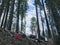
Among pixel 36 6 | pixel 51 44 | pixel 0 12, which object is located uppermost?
pixel 36 6

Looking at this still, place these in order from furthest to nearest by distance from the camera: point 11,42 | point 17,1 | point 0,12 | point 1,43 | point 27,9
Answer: point 27,9, point 17,1, point 0,12, point 11,42, point 1,43

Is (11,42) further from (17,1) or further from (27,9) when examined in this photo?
(27,9)

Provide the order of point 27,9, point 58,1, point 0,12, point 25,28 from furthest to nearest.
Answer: point 25,28 → point 27,9 → point 0,12 → point 58,1

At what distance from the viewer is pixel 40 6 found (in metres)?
23.8

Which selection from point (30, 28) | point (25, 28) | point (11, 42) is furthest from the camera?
point (30, 28)

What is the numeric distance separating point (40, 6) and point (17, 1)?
4.01 m

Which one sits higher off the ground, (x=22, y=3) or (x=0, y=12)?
(x=22, y=3)

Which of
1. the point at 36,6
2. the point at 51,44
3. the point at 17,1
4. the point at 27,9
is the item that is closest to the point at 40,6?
the point at 36,6

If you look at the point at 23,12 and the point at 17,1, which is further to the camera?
the point at 23,12

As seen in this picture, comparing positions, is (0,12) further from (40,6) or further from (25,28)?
(25,28)

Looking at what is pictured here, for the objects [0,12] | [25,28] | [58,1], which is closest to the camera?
[58,1]

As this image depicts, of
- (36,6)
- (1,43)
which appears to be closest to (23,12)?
(36,6)

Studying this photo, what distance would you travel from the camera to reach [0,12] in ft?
63.0

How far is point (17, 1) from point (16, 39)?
10223 millimetres
